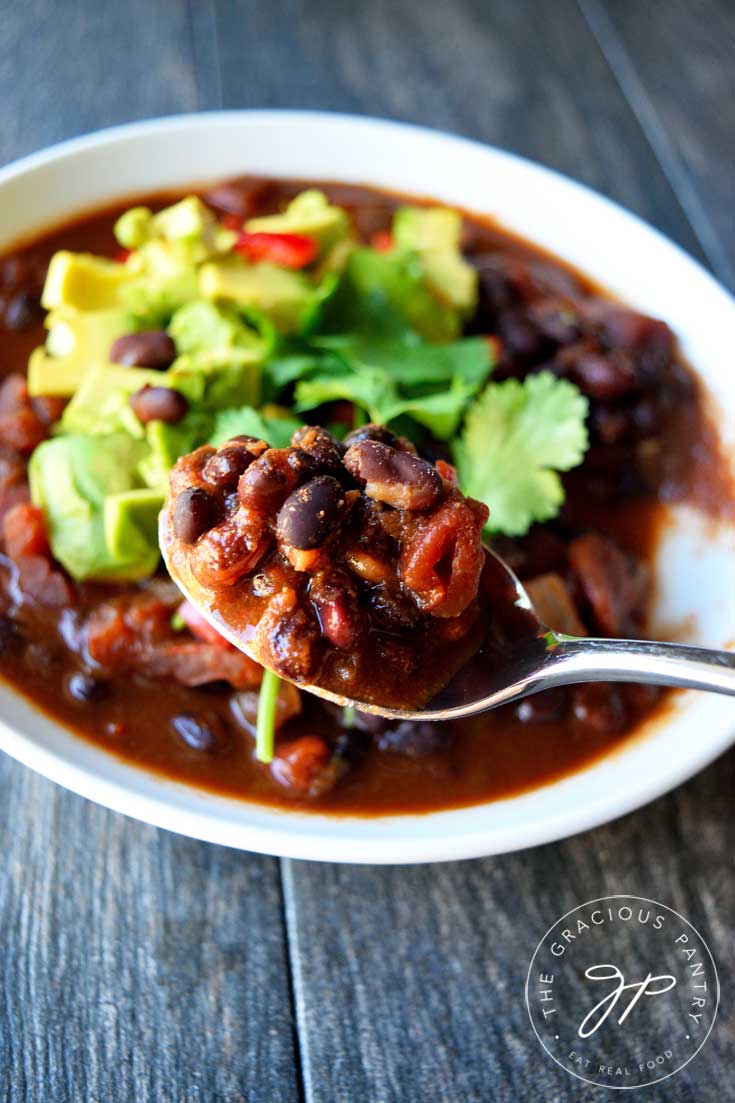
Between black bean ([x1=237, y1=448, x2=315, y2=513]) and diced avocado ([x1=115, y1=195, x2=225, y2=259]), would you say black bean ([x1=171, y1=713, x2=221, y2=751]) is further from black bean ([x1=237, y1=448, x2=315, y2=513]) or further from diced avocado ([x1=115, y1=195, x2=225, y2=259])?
diced avocado ([x1=115, y1=195, x2=225, y2=259])

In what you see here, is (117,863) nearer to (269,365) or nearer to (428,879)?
(428,879)

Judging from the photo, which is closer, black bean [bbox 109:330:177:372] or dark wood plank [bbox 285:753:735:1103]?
dark wood plank [bbox 285:753:735:1103]

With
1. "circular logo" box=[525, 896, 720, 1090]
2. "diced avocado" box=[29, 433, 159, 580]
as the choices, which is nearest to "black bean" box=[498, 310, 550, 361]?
"diced avocado" box=[29, 433, 159, 580]

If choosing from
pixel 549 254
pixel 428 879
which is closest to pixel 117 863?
pixel 428 879

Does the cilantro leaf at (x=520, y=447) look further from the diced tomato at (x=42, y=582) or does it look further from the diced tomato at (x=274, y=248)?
the diced tomato at (x=42, y=582)

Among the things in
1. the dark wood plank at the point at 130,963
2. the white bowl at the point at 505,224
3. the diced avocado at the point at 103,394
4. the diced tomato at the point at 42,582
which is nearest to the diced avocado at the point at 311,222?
the white bowl at the point at 505,224
